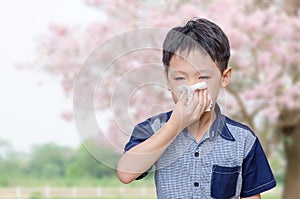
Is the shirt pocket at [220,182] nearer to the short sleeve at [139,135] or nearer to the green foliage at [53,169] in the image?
the short sleeve at [139,135]

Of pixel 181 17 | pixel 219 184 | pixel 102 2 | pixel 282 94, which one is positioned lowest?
pixel 219 184

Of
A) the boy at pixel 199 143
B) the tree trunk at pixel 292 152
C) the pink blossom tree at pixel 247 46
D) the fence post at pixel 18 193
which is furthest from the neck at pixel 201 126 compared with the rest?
the fence post at pixel 18 193

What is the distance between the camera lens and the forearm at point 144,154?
2.73ft

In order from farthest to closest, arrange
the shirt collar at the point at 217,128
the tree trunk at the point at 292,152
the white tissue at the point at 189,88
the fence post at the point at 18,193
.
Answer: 1. the fence post at the point at 18,193
2. the tree trunk at the point at 292,152
3. the shirt collar at the point at 217,128
4. the white tissue at the point at 189,88

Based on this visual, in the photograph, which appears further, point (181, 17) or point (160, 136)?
point (181, 17)

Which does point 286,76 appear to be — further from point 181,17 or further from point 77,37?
point 77,37

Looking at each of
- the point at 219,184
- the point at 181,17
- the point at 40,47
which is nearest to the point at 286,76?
the point at 181,17

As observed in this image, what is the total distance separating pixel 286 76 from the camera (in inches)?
143

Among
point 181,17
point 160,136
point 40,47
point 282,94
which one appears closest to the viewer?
point 160,136

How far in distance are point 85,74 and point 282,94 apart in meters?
2.76

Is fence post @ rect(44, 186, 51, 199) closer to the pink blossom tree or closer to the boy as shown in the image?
the pink blossom tree

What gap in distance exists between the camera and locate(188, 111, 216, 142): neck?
0.90 m

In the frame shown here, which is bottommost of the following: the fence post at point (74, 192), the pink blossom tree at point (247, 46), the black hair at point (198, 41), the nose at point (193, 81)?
the nose at point (193, 81)

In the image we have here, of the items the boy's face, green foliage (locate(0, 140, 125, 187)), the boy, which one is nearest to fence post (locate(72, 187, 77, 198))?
green foliage (locate(0, 140, 125, 187))
